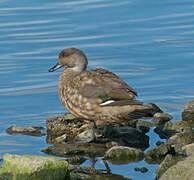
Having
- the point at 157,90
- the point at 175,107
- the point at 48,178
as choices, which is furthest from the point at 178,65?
the point at 48,178

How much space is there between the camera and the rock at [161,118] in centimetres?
1018

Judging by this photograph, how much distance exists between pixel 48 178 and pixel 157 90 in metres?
4.79

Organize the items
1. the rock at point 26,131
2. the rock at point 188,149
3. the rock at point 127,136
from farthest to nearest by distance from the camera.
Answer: the rock at point 26,131, the rock at point 127,136, the rock at point 188,149

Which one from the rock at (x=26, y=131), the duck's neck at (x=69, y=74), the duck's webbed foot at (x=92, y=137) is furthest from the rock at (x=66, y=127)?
the duck's neck at (x=69, y=74)

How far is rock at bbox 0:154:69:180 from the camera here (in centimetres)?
735

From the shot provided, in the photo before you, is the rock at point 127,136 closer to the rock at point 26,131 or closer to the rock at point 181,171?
the rock at point 26,131

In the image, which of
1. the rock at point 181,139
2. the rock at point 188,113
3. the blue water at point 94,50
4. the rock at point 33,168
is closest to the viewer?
the rock at point 33,168

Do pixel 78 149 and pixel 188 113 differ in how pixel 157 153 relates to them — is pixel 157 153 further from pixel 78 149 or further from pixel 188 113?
pixel 188 113

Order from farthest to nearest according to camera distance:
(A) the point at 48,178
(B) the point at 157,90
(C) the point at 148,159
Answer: (B) the point at 157,90, (C) the point at 148,159, (A) the point at 48,178

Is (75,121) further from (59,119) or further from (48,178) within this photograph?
(48,178)

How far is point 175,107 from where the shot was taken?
10.9 meters

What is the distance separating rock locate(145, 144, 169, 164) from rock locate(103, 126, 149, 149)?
2.18 ft

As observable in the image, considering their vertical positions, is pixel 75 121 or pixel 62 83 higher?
pixel 62 83

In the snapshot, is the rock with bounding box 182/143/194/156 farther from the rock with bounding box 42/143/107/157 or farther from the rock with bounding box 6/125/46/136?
the rock with bounding box 6/125/46/136
